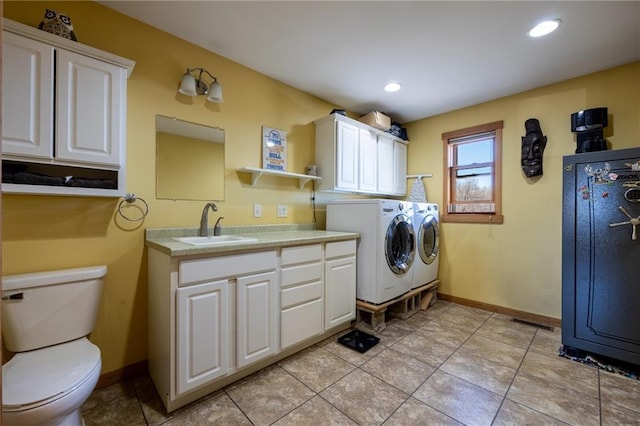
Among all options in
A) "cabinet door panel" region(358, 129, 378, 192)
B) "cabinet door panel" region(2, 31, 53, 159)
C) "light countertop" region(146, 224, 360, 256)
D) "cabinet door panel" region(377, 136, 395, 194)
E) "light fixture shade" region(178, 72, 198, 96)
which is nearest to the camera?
"cabinet door panel" region(2, 31, 53, 159)

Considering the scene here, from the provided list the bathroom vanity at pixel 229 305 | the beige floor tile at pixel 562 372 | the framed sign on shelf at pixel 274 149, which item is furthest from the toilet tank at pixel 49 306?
the beige floor tile at pixel 562 372

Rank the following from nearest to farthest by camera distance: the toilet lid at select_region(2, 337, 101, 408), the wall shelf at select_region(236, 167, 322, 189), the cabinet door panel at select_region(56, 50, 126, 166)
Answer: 1. the toilet lid at select_region(2, 337, 101, 408)
2. the cabinet door panel at select_region(56, 50, 126, 166)
3. the wall shelf at select_region(236, 167, 322, 189)

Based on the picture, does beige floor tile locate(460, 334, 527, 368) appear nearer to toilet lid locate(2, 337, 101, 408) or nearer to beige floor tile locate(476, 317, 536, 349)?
beige floor tile locate(476, 317, 536, 349)

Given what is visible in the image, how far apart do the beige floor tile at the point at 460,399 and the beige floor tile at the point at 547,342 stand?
91 cm

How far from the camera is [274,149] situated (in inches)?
108

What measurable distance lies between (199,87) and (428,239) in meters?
2.77

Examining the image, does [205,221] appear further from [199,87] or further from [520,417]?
[520,417]

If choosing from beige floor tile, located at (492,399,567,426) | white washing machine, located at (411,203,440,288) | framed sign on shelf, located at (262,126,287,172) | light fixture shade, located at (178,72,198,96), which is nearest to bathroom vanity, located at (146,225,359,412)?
framed sign on shelf, located at (262,126,287,172)

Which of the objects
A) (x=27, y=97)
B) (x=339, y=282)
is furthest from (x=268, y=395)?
(x=27, y=97)

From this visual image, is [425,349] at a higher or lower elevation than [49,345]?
lower

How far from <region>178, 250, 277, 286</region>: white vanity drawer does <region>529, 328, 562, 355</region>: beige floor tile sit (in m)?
2.27

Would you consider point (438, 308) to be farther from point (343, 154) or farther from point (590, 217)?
point (343, 154)

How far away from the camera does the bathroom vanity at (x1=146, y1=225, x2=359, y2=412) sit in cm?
164

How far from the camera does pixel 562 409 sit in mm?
1691
